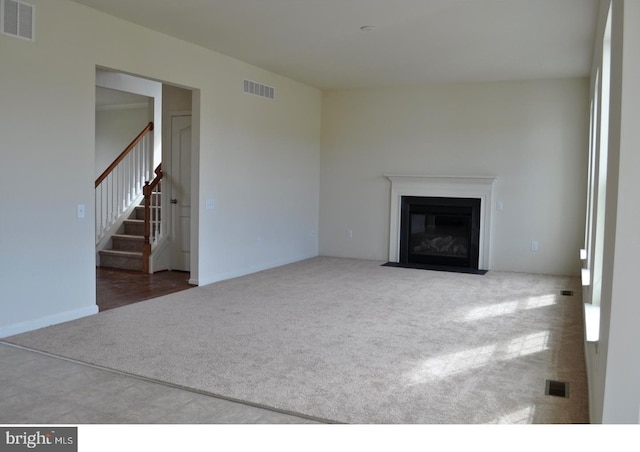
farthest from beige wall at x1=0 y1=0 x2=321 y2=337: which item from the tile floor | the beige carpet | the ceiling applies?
the tile floor

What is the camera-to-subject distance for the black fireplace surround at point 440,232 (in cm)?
802

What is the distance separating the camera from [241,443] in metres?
2.40

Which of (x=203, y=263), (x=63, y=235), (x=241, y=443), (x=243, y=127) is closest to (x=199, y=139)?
(x=243, y=127)

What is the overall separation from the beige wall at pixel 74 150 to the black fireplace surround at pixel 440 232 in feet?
8.96

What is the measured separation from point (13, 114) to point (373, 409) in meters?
3.52

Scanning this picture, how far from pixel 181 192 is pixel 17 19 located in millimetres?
3387

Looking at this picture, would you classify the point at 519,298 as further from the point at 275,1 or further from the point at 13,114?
the point at 13,114

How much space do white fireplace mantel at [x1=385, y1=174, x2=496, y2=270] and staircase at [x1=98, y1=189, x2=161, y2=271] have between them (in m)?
3.57

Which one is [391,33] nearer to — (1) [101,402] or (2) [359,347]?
(2) [359,347]

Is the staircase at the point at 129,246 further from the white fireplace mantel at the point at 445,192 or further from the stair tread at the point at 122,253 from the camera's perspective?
the white fireplace mantel at the point at 445,192

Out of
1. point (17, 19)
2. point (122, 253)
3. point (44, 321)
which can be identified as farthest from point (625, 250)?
point (122, 253)

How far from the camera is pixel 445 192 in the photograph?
813 cm

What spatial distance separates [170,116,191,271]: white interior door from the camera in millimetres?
7305

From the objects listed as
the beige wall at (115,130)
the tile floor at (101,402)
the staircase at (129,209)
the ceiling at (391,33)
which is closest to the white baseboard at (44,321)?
the tile floor at (101,402)
